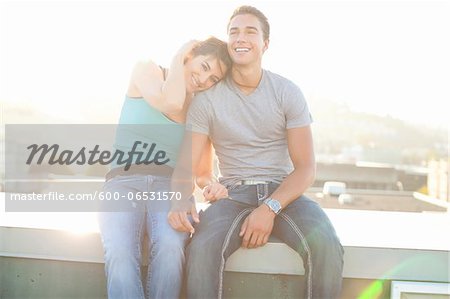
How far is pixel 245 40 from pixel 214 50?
171 mm

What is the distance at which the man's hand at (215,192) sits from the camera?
2619 mm

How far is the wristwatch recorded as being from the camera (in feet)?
8.16

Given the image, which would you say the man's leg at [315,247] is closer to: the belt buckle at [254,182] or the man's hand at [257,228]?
the man's hand at [257,228]

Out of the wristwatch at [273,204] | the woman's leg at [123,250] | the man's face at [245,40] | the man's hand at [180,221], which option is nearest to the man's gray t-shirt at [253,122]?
the man's face at [245,40]

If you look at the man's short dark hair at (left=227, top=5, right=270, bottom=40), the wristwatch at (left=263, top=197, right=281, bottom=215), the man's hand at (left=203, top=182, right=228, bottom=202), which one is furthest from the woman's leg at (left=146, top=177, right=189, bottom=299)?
the man's short dark hair at (left=227, top=5, right=270, bottom=40)

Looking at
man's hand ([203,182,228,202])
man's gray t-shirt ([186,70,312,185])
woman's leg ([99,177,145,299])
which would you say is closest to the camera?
woman's leg ([99,177,145,299])

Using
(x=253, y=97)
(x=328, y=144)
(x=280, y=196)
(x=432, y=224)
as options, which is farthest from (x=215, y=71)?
(x=328, y=144)

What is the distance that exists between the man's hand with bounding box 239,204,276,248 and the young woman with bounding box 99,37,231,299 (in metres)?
0.26

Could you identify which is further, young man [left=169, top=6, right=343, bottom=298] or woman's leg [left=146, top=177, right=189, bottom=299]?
young man [left=169, top=6, right=343, bottom=298]

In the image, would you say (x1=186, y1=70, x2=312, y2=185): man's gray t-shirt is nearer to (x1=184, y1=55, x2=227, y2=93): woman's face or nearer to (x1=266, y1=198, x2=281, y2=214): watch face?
(x1=184, y1=55, x2=227, y2=93): woman's face

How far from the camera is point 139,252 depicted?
7.89 ft

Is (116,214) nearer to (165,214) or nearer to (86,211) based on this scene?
(165,214)

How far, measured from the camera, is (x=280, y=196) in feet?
8.27

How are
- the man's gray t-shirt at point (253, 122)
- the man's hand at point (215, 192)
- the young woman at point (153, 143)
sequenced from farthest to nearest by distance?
1. the man's gray t-shirt at point (253, 122)
2. the man's hand at point (215, 192)
3. the young woman at point (153, 143)
